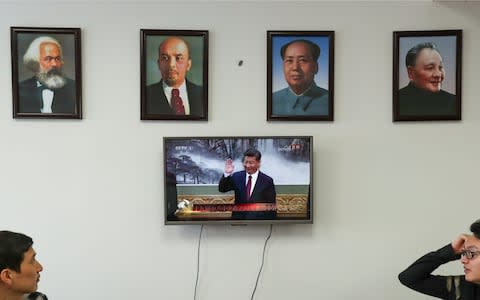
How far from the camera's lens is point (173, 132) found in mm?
2598

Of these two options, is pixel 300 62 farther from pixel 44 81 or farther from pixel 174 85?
pixel 44 81

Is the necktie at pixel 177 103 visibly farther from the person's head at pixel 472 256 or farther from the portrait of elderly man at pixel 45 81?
the person's head at pixel 472 256

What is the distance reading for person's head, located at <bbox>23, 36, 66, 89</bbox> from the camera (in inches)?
101

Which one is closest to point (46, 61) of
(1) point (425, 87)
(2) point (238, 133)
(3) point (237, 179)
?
(2) point (238, 133)

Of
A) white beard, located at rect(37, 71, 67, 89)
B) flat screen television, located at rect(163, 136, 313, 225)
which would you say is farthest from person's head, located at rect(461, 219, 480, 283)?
white beard, located at rect(37, 71, 67, 89)

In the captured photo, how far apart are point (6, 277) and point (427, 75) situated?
225cm

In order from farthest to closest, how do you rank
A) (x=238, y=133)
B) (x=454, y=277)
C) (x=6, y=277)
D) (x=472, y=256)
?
(x=238, y=133) → (x=454, y=277) → (x=472, y=256) → (x=6, y=277)

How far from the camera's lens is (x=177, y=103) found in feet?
8.47

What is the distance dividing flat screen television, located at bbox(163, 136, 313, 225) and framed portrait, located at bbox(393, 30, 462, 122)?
61cm

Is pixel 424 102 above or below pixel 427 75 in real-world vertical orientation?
below

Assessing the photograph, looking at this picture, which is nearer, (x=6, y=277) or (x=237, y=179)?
(x=6, y=277)

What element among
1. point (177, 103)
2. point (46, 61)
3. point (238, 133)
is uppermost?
point (46, 61)

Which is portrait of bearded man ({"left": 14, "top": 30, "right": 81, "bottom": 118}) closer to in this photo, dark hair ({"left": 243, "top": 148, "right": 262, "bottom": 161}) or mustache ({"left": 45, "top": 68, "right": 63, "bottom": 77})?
mustache ({"left": 45, "top": 68, "right": 63, "bottom": 77})

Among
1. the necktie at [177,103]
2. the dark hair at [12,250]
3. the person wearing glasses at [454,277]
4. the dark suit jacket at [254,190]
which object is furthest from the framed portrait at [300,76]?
the dark hair at [12,250]
